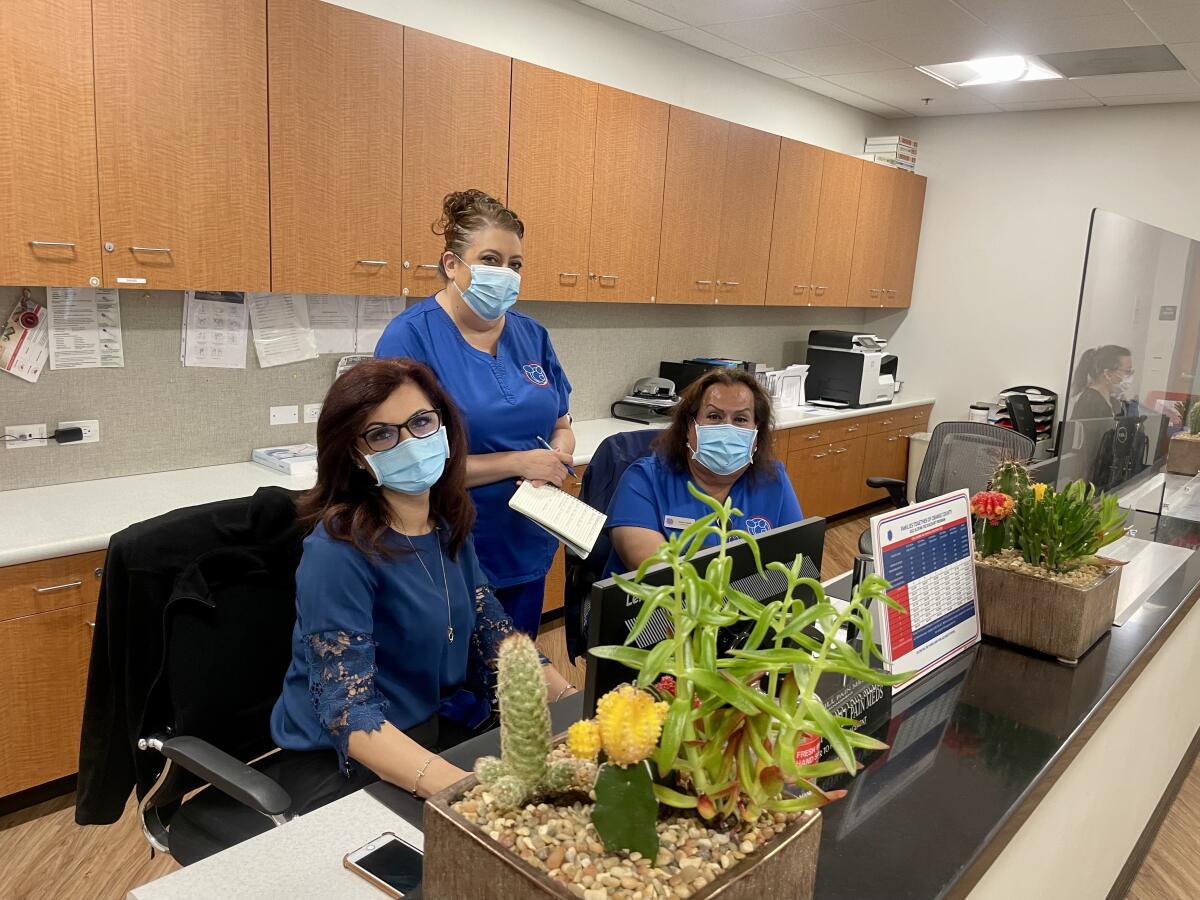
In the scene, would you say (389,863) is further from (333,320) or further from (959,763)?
(333,320)

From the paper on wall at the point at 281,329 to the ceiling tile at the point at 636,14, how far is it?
186cm

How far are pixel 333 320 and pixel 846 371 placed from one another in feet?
10.4

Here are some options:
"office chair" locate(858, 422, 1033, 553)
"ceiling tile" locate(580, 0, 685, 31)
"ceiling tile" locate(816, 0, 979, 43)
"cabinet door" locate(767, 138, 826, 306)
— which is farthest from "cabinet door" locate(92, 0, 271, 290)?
"cabinet door" locate(767, 138, 826, 306)

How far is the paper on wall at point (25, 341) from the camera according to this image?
8.16 feet

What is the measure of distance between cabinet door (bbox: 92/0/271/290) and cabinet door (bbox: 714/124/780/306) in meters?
2.41

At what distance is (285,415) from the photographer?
316 cm

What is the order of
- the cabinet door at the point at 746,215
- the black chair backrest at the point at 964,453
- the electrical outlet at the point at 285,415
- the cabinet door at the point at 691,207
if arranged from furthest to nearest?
the cabinet door at the point at 746,215, the cabinet door at the point at 691,207, the black chair backrest at the point at 964,453, the electrical outlet at the point at 285,415

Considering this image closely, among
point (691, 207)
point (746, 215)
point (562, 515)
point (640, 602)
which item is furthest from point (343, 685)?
point (746, 215)

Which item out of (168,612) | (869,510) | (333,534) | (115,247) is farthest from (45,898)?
(869,510)

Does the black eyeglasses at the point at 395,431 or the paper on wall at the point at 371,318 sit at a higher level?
the paper on wall at the point at 371,318

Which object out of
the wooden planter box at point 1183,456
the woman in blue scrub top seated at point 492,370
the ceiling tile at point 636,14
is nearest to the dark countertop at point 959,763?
the woman in blue scrub top seated at point 492,370

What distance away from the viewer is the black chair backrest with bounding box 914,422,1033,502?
3.44m

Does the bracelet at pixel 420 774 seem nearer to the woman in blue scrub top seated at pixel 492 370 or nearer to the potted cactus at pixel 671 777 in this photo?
the potted cactus at pixel 671 777

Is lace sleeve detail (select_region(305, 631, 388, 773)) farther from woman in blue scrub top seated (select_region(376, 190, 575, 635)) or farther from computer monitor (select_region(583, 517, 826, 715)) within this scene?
woman in blue scrub top seated (select_region(376, 190, 575, 635))
